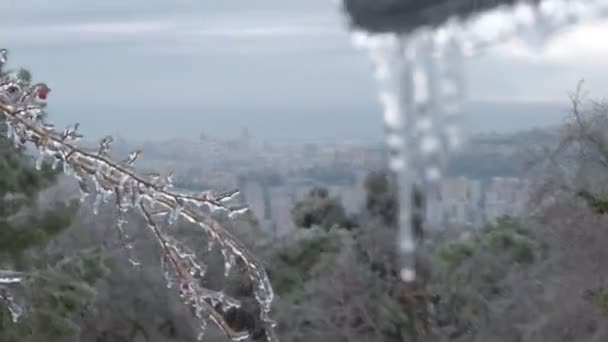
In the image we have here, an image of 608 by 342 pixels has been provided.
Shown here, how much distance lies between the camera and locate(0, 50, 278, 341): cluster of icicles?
6.99 feet

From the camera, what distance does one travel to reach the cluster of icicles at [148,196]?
2131 millimetres

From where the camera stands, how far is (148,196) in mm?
2152

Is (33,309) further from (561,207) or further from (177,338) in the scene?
(177,338)

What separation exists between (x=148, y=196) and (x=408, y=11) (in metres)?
1.51

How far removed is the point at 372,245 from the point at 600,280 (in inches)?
234

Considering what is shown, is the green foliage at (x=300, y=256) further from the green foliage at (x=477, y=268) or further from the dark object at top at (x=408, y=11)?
the dark object at top at (x=408, y=11)

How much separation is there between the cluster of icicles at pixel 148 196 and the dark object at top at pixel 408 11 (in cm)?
140

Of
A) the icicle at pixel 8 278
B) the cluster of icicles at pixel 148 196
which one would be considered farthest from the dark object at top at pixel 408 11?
the icicle at pixel 8 278

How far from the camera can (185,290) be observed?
2195 mm

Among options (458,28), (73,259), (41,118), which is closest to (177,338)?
(73,259)

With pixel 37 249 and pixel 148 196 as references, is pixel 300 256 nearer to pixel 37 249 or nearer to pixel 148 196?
pixel 37 249

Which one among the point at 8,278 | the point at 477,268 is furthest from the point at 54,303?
the point at 477,268

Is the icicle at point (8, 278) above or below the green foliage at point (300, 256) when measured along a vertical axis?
above

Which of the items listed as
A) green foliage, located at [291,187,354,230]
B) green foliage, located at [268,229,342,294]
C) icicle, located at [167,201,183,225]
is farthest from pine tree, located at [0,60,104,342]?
green foliage, located at [291,187,354,230]
